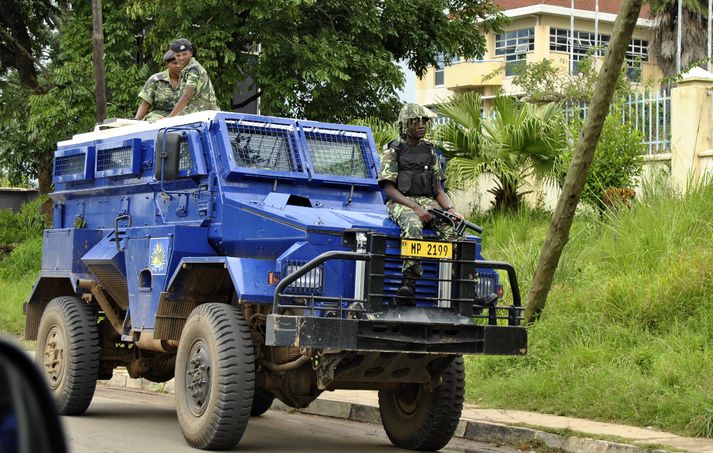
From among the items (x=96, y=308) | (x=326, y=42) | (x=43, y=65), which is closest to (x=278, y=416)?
(x=96, y=308)

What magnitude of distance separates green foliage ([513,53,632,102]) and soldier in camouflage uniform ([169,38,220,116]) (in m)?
11.7

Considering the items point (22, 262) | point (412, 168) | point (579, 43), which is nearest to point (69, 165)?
point (412, 168)

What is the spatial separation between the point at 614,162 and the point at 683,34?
1421 inches

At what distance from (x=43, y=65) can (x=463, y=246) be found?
80.6 feet

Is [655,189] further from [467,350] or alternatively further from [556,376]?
[467,350]

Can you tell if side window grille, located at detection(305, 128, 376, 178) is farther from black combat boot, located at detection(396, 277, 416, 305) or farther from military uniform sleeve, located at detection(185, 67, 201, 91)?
black combat boot, located at detection(396, 277, 416, 305)

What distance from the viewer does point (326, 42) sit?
2272 centimetres

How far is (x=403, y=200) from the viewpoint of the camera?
29.6 ft

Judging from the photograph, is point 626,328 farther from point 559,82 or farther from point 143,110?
point 559,82

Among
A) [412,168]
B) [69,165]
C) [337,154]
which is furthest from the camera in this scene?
[69,165]

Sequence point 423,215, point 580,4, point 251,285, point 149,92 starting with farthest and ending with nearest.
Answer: point 580,4 < point 149,92 < point 423,215 < point 251,285

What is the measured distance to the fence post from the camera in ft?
55.1

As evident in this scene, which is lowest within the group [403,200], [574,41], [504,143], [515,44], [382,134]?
[403,200]

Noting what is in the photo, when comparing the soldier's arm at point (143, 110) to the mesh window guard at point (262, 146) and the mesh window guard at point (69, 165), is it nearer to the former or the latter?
the mesh window guard at point (69, 165)
